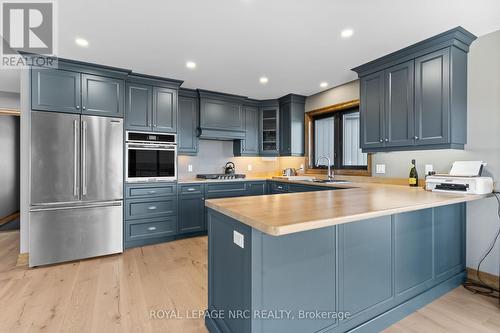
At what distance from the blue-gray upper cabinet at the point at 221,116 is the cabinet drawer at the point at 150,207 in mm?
1262

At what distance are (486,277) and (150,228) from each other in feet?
12.8

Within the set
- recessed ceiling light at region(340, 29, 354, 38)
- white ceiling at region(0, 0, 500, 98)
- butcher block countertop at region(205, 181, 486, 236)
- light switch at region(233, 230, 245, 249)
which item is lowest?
light switch at region(233, 230, 245, 249)

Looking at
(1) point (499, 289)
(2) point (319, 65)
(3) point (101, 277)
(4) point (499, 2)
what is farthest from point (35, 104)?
(1) point (499, 289)

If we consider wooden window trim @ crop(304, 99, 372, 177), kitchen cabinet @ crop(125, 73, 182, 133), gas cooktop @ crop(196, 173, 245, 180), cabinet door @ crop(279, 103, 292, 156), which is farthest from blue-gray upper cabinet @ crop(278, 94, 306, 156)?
kitchen cabinet @ crop(125, 73, 182, 133)

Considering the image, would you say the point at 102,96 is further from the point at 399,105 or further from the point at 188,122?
the point at 399,105

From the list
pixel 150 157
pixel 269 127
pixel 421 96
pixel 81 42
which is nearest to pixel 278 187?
pixel 269 127

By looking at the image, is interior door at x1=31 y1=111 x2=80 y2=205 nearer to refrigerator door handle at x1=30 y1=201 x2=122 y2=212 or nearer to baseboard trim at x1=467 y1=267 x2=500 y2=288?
refrigerator door handle at x1=30 y1=201 x2=122 y2=212

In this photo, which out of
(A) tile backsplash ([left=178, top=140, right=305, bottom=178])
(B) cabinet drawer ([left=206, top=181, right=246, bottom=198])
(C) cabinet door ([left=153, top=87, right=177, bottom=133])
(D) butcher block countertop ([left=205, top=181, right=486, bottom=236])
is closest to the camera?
(D) butcher block countertop ([left=205, top=181, right=486, bottom=236])

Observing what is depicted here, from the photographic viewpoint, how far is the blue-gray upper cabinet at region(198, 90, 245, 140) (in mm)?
Result: 4246

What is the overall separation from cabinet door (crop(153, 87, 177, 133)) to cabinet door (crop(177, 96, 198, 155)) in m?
0.32

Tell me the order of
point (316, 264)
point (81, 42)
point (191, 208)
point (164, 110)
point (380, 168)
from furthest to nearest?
1. point (191, 208)
2. point (164, 110)
3. point (380, 168)
4. point (81, 42)
5. point (316, 264)

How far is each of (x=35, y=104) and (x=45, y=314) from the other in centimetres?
223

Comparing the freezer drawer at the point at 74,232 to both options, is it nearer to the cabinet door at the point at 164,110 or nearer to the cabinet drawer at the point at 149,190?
the cabinet drawer at the point at 149,190

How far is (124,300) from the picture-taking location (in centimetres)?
214
